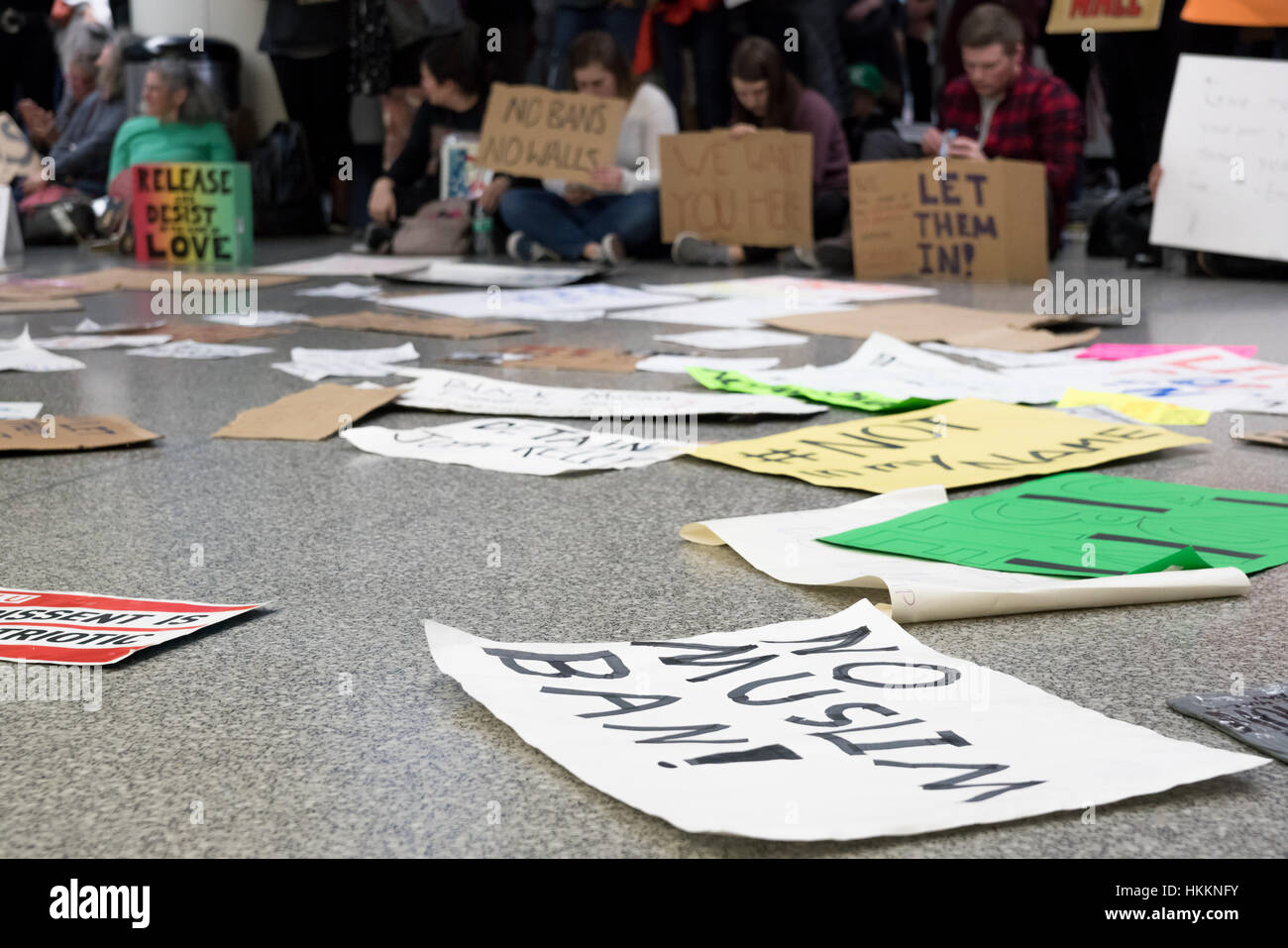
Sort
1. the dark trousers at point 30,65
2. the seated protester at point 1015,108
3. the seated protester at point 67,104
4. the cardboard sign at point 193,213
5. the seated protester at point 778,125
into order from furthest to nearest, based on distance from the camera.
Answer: the dark trousers at point 30,65, the seated protester at point 67,104, the cardboard sign at point 193,213, the seated protester at point 778,125, the seated protester at point 1015,108

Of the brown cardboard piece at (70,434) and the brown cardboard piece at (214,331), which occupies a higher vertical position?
the brown cardboard piece at (214,331)

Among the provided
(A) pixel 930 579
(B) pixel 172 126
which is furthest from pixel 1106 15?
(A) pixel 930 579

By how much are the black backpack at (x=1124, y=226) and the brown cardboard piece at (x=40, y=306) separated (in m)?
2.92

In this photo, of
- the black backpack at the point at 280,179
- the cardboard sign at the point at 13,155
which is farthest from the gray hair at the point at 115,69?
the cardboard sign at the point at 13,155

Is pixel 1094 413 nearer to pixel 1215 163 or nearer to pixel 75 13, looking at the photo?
pixel 1215 163

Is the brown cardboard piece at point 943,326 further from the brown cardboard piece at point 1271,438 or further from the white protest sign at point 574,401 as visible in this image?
the brown cardboard piece at point 1271,438

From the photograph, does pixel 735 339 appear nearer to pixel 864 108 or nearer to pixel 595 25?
pixel 595 25

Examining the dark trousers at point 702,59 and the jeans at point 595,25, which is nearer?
Result: the dark trousers at point 702,59

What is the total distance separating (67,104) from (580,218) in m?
3.35

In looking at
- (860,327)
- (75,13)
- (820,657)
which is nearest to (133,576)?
(820,657)

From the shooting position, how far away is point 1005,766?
798mm

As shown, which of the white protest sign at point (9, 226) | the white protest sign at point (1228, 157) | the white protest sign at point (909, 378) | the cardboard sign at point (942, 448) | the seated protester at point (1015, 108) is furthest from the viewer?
the white protest sign at point (9, 226)

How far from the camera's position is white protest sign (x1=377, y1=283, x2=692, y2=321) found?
3.35 metres

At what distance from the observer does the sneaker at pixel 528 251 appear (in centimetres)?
491
